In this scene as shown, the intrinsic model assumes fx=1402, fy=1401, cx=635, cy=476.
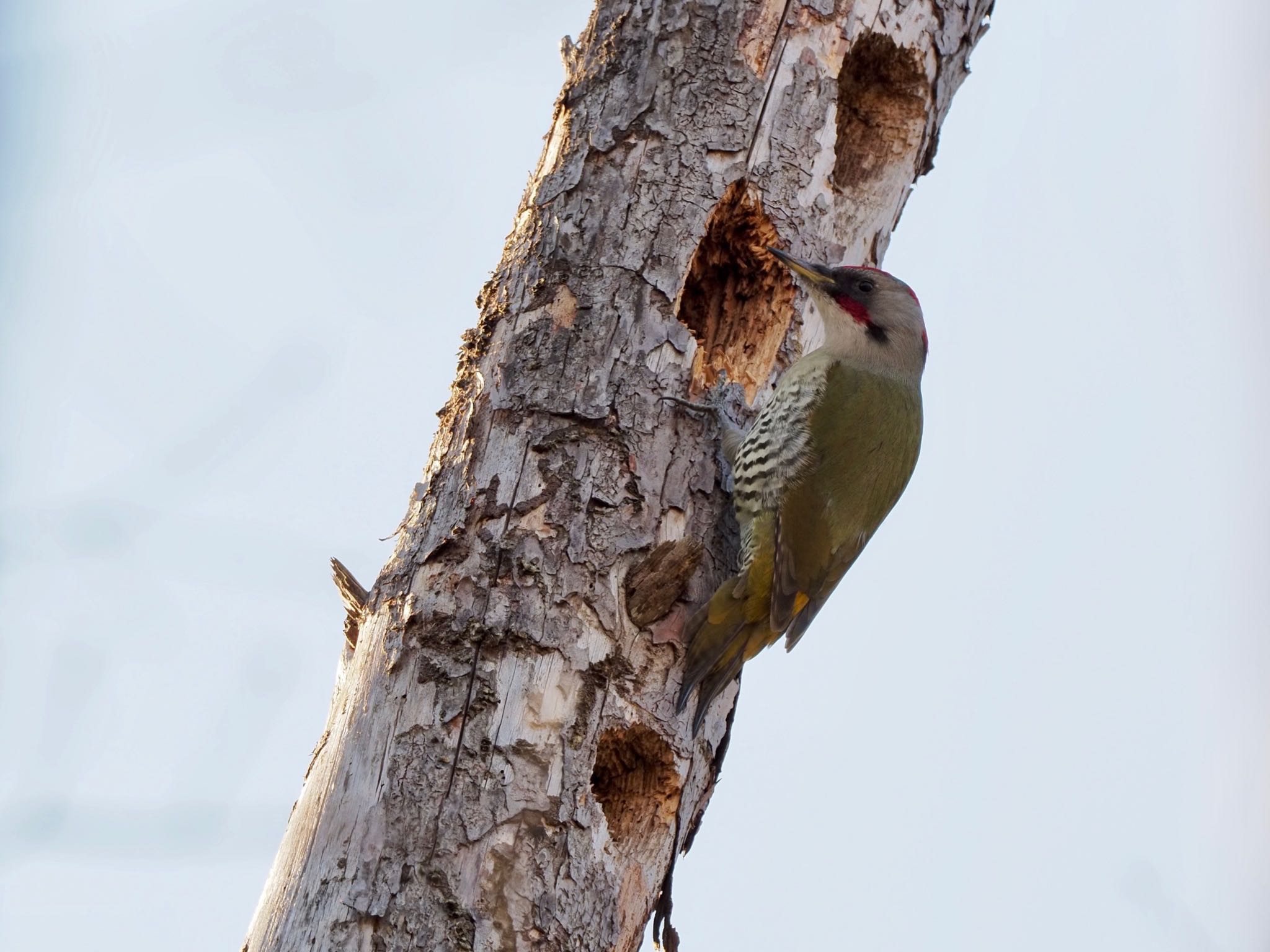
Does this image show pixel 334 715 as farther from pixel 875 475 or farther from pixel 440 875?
pixel 875 475

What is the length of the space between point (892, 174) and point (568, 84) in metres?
1.02

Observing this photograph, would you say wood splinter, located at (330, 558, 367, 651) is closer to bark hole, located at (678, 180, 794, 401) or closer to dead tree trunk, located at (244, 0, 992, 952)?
dead tree trunk, located at (244, 0, 992, 952)

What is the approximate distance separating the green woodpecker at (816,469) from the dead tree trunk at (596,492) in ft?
0.25

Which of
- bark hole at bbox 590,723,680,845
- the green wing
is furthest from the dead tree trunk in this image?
the green wing

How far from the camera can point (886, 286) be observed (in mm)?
4445

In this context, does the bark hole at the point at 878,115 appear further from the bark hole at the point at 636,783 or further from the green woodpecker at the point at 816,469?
the bark hole at the point at 636,783

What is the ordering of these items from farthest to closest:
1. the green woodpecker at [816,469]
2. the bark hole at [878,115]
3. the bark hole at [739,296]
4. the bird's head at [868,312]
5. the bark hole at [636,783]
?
the bark hole at [878,115] → the bird's head at [868,312] → the bark hole at [739,296] → the green woodpecker at [816,469] → the bark hole at [636,783]

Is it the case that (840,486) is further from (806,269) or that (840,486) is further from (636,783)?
(636,783)

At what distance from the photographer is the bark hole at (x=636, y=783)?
10.1ft

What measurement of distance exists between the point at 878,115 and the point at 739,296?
2.77 ft

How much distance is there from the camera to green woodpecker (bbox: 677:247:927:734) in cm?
336

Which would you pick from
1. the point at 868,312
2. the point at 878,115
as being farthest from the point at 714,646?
the point at 878,115

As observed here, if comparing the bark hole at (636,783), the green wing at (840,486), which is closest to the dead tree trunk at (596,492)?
the bark hole at (636,783)

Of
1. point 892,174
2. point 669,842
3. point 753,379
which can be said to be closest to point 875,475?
point 753,379
